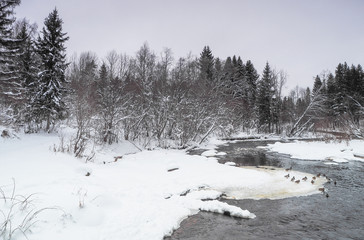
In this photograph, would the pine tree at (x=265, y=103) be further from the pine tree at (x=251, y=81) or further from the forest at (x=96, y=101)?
the forest at (x=96, y=101)

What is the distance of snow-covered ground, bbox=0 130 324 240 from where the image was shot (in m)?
4.01

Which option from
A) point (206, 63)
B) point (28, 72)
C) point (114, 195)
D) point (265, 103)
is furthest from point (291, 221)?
point (206, 63)

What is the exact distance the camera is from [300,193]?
24.6ft

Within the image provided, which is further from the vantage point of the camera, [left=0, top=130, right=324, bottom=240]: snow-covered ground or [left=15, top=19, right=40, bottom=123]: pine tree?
[left=15, top=19, right=40, bottom=123]: pine tree

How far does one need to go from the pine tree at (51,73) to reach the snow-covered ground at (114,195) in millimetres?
10271

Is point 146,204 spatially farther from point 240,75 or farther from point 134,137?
point 240,75

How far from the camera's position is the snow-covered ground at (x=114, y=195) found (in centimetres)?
401

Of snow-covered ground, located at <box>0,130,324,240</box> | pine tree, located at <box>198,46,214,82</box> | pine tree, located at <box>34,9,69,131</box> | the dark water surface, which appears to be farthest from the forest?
pine tree, located at <box>198,46,214,82</box>

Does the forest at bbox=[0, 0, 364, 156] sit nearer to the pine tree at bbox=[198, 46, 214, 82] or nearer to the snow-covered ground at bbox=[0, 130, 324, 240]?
the snow-covered ground at bbox=[0, 130, 324, 240]

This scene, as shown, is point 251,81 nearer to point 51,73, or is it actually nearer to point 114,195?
point 51,73

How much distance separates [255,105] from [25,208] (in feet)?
133

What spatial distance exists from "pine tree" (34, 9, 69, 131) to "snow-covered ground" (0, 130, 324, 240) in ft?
33.7

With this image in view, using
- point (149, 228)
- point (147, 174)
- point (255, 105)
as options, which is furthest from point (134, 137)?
point (255, 105)

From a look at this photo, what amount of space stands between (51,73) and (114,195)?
1475cm
